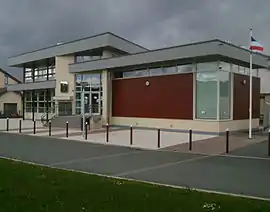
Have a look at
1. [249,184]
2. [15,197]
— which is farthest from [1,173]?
[249,184]

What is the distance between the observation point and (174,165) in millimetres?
11117

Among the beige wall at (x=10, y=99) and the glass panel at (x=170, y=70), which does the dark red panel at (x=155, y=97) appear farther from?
the beige wall at (x=10, y=99)

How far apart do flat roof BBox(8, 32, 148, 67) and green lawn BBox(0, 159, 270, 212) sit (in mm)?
25303

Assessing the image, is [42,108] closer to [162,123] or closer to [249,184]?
[162,123]

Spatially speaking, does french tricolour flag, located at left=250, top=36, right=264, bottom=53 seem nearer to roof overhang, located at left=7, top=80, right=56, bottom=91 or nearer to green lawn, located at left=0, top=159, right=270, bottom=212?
green lawn, located at left=0, top=159, right=270, bottom=212

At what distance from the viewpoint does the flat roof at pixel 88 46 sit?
105ft

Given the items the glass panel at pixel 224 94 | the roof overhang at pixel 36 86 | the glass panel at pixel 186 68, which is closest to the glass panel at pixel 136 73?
A: the glass panel at pixel 186 68

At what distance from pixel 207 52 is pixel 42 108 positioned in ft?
90.5

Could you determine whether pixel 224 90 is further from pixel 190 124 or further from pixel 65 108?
pixel 65 108

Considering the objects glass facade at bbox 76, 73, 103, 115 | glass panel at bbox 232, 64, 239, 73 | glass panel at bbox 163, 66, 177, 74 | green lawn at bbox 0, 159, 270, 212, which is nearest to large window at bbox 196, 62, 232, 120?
glass panel at bbox 232, 64, 239, 73

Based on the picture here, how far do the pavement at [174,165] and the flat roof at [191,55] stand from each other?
26.6ft

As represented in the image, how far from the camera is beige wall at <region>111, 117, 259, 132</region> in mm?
23003

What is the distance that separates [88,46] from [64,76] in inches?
211

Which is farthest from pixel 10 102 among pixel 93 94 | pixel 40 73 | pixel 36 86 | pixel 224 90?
pixel 224 90
